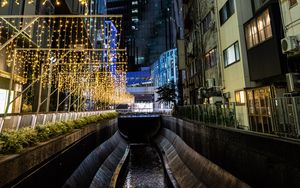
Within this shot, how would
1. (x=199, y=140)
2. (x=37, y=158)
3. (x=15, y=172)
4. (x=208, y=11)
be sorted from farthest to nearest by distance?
(x=208, y=11) → (x=199, y=140) → (x=37, y=158) → (x=15, y=172)

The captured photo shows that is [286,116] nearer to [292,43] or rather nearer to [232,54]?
[292,43]

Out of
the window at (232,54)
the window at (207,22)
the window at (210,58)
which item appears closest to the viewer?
the window at (232,54)

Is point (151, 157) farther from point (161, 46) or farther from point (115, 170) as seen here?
point (161, 46)

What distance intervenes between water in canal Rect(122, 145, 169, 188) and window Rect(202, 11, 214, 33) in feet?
47.7

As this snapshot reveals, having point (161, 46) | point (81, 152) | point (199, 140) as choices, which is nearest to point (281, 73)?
point (199, 140)

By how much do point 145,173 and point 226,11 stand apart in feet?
50.1

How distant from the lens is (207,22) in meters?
19.4

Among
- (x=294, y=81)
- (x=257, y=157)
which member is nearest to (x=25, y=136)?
(x=257, y=157)

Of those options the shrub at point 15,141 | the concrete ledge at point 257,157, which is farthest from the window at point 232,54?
the shrub at point 15,141

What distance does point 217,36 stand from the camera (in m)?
16.4

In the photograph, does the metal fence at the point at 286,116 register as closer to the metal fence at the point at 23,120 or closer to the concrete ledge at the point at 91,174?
the concrete ledge at the point at 91,174

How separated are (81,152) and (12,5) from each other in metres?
13.8

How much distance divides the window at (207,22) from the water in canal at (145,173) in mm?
14552

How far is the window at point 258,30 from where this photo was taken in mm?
10557
